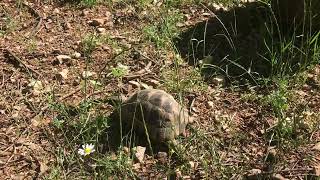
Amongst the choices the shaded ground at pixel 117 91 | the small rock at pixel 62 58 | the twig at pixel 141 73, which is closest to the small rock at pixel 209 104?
the shaded ground at pixel 117 91

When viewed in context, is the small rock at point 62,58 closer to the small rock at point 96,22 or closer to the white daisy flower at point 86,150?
the small rock at point 96,22

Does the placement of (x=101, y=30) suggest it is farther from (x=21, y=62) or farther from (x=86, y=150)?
(x=86, y=150)

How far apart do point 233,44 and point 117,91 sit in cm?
101

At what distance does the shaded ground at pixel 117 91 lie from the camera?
302 cm

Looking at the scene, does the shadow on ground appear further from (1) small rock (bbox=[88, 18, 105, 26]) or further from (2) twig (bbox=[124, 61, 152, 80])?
(1) small rock (bbox=[88, 18, 105, 26])

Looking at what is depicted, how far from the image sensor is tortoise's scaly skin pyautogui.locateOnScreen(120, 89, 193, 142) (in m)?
3.06

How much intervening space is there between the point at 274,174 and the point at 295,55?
1.18 meters

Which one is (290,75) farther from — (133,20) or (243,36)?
(133,20)

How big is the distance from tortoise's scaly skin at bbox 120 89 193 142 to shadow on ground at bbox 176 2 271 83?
0.56 m

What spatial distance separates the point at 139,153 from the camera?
3.05 m

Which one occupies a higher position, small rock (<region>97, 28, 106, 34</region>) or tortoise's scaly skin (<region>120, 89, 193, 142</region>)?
small rock (<region>97, 28, 106, 34</region>)

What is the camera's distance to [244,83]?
145 inches

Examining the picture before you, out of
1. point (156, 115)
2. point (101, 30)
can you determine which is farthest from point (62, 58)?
point (156, 115)

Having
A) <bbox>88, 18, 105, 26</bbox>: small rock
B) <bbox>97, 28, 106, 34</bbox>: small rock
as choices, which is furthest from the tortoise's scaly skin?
<bbox>88, 18, 105, 26</bbox>: small rock
